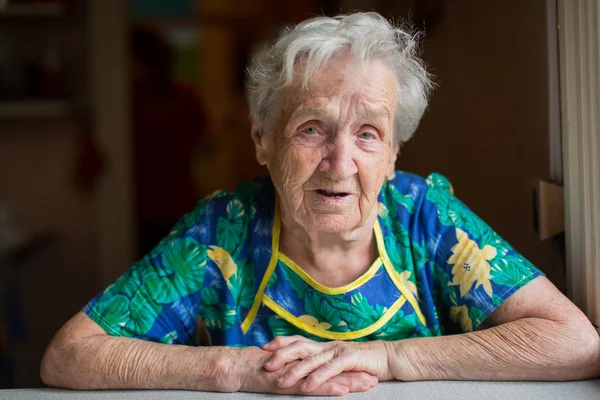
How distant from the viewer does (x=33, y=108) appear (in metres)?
3.84

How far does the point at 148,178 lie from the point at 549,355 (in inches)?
143

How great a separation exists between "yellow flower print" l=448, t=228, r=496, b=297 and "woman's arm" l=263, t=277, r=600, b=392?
0.14 meters

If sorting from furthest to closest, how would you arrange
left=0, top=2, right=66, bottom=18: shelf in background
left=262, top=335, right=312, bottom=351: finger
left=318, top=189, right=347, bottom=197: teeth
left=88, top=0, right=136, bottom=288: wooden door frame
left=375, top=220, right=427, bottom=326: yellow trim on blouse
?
left=88, top=0, right=136, bottom=288: wooden door frame < left=0, top=2, right=66, bottom=18: shelf in background < left=375, top=220, right=427, bottom=326: yellow trim on blouse < left=318, top=189, right=347, bottom=197: teeth < left=262, top=335, right=312, bottom=351: finger

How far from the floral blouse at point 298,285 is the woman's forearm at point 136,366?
93 mm

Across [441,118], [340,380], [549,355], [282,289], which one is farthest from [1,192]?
[549,355]

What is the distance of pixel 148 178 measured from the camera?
186 inches

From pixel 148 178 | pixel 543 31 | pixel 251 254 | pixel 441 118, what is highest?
pixel 543 31

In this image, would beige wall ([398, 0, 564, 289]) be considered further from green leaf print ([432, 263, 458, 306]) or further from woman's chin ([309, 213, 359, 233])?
woman's chin ([309, 213, 359, 233])

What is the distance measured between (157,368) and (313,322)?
1.35 feet

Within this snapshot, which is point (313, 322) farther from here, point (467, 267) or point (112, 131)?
point (112, 131)

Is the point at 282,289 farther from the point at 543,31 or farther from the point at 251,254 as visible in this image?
the point at 543,31

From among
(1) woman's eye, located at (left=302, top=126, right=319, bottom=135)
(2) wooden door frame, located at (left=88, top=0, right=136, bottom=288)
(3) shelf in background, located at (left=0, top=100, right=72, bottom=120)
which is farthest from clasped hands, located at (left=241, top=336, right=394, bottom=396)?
(2) wooden door frame, located at (left=88, top=0, right=136, bottom=288)

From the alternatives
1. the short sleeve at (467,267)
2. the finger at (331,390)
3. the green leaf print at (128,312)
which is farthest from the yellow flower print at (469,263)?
the green leaf print at (128,312)

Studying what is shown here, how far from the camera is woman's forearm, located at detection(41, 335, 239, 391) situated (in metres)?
1.49
